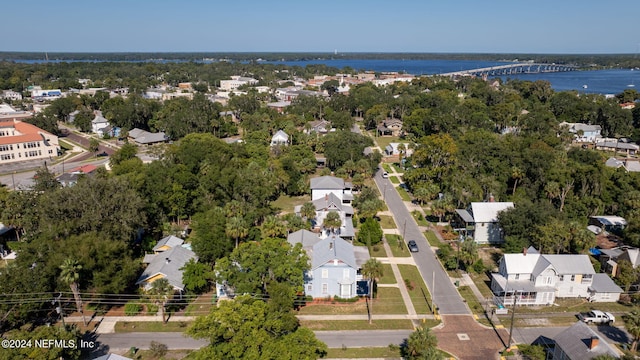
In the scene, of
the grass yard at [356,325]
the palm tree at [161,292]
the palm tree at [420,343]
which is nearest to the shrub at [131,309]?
the palm tree at [161,292]

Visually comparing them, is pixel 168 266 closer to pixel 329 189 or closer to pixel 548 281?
pixel 329 189

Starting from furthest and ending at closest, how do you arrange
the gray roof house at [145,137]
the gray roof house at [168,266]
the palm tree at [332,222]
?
the gray roof house at [145,137]
the palm tree at [332,222]
the gray roof house at [168,266]

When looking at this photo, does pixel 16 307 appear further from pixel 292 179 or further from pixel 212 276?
pixel 292 179

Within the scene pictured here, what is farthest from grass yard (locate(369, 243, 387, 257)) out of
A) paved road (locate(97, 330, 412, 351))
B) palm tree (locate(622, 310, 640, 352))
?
palm tree (locate(622, 310, 640, 352))

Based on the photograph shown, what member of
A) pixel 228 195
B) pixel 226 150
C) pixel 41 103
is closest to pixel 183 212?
pixel 228 195

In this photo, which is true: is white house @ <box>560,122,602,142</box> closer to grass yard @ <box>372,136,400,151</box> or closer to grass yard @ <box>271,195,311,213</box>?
grass yard @ <box>372,136,400,151</box>

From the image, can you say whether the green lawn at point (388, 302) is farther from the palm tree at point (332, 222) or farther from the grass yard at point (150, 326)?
the grass yard at point (150, 326)
